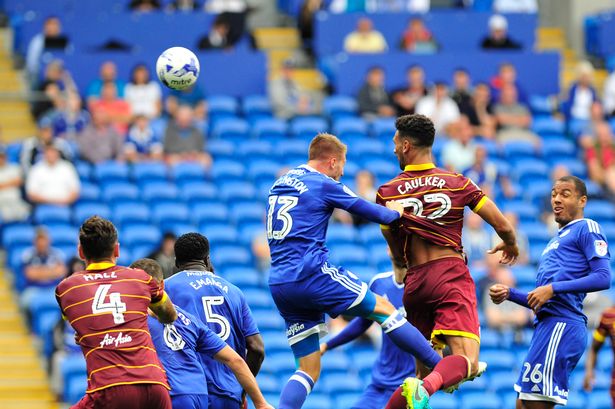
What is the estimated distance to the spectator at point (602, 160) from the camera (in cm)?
2178

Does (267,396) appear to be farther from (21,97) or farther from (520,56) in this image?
(520,56)

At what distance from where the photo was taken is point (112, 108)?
68.2 ft

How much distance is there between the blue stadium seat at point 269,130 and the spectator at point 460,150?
258 cm

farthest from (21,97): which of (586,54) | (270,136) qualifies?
(586,54)

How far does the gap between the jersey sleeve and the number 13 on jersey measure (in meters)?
2.46

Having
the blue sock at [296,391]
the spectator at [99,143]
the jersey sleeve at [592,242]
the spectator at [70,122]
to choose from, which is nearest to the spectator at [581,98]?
the spectator at [99,143]

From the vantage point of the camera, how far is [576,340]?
11539 mm

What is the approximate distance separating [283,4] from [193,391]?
53.2ft

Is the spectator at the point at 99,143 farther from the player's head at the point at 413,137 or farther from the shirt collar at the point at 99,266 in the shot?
the shirt collar at the point at 99,266

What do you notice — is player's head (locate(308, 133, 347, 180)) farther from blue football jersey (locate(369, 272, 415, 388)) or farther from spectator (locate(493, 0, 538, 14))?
spectator (locate(493, 0, 538, 14))

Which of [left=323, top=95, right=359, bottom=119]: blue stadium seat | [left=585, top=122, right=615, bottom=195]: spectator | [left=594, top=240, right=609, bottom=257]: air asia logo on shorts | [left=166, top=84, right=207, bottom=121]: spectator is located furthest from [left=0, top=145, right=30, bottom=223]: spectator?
[left=594, top=240, right=609, bottom=257]: air asia logo on shorts

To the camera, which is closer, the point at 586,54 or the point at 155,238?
the point at 155,238

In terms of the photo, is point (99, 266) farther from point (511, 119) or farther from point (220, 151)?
point (511, 119)

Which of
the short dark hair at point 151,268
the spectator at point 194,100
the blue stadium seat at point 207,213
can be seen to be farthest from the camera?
the spectator at point 194,100
